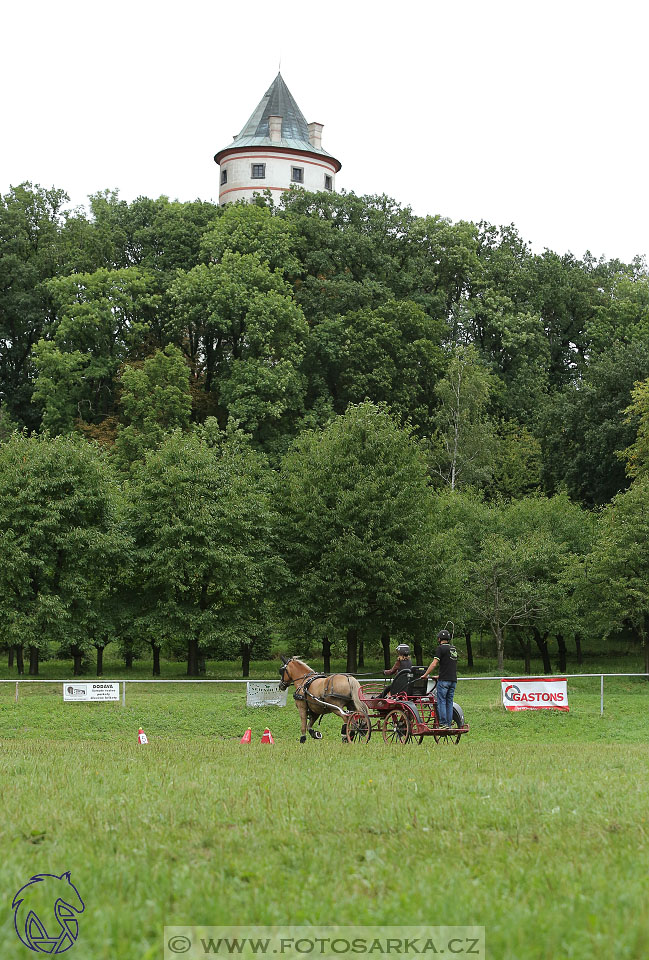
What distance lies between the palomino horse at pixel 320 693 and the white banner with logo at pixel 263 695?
29.6 ft

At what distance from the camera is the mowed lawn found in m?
6.23

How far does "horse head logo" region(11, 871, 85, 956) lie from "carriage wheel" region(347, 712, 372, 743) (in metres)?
12.9

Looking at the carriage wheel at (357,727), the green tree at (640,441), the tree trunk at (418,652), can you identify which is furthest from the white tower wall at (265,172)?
the carriage wheel at (357,727)

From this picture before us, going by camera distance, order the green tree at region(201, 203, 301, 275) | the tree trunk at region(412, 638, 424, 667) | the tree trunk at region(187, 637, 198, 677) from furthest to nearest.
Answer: the green tree at region(201, 203, 301, 275), the tree trunk at region(412, 638, 424, 667), the tree trunk at region(187, 637, 198, 677)

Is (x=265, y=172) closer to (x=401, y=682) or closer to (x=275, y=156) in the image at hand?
(x=275, y=156)

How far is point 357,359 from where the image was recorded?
67812 millimetres

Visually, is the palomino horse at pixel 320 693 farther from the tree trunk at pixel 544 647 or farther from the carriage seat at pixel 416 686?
the tree trunk at pixel 544 647

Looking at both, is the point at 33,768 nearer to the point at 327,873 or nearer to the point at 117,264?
the point at 327,873

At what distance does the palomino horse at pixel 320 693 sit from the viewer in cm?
1980

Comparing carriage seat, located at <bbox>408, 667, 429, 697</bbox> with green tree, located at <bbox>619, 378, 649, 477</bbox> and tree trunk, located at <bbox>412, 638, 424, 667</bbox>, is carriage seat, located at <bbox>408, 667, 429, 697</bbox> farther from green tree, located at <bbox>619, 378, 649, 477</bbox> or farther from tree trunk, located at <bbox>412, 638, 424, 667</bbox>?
green tree, located at <bbox>619, 378, 649, 477</bbox>

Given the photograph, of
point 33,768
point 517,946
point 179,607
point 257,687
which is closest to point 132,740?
point 257,687

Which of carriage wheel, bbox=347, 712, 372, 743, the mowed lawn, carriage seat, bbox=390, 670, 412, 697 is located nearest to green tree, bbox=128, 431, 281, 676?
carriage wheel, bbox=347, 712, 372, 743

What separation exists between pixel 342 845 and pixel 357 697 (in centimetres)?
1161

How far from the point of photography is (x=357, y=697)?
19703 mm
